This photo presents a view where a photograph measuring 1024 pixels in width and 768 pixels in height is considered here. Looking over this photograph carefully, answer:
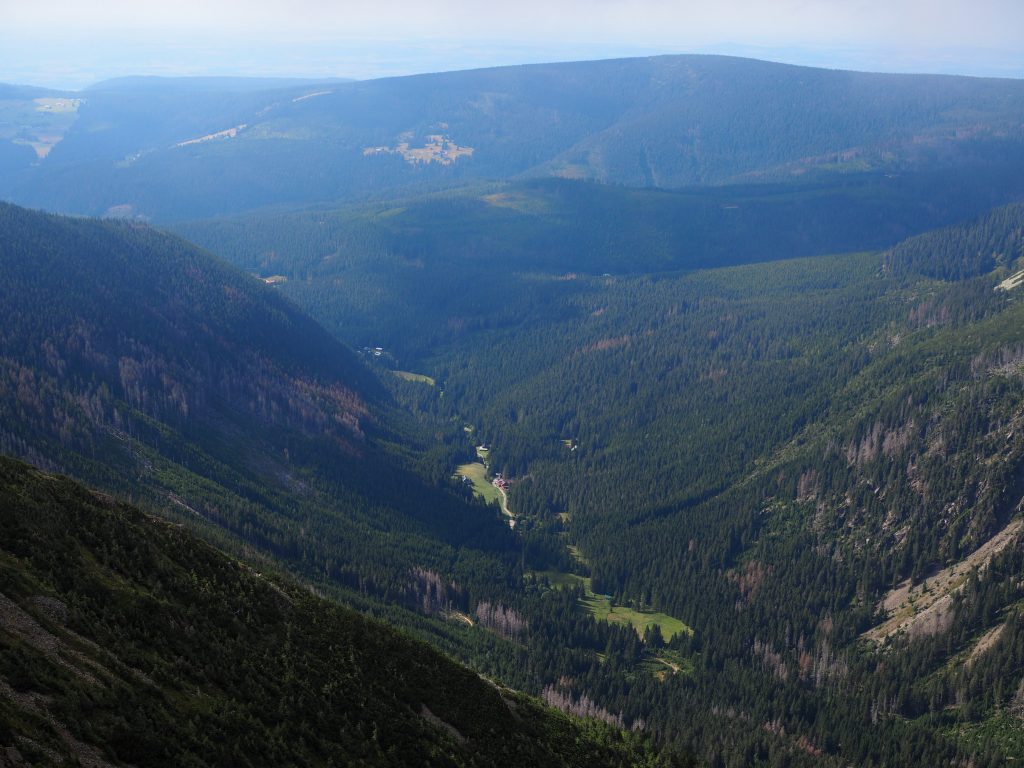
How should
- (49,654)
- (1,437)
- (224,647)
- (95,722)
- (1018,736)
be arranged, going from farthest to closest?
(1,437) < (1018,736) < (224,647) < (49,654) < (95,722)

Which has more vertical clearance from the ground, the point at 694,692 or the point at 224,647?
the point at 224,647

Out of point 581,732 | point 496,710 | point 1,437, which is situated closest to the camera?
point 496,710

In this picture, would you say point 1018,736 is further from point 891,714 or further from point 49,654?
point 49,654

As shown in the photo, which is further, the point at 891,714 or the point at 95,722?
the point at 891,714

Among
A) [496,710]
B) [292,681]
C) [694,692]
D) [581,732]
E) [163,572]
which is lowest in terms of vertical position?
[694,692]

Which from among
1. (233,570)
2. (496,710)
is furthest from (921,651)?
(233,570)

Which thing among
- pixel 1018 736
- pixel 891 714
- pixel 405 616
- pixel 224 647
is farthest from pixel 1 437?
pixel 1018 736
